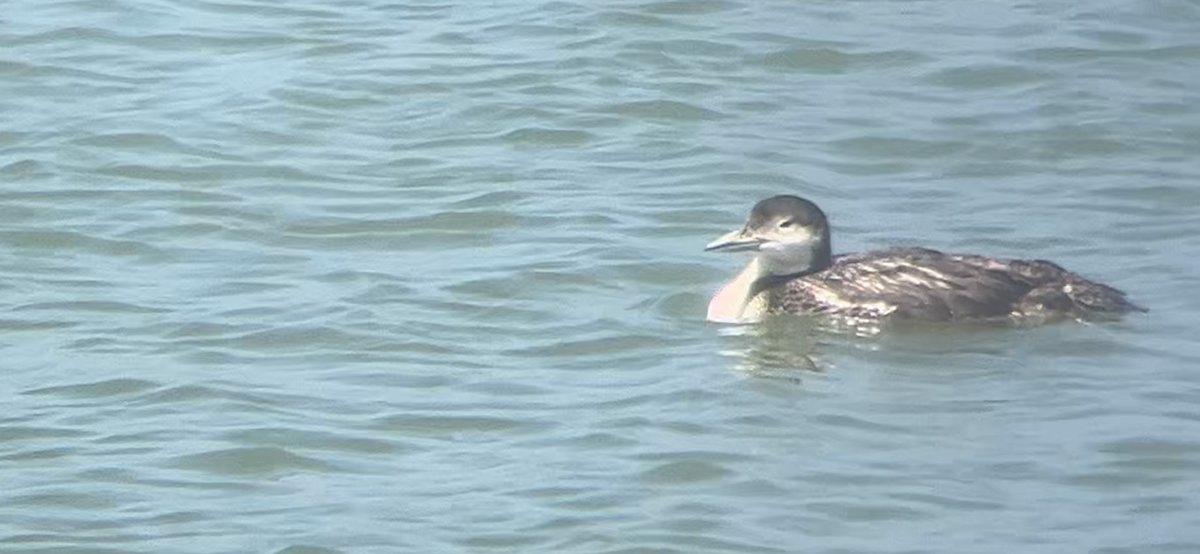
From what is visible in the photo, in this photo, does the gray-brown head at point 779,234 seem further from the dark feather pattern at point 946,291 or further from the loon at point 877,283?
the dark feather pattern at point 946,291

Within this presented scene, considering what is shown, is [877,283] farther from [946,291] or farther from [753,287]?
[753,287]

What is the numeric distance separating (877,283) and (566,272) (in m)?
1.32

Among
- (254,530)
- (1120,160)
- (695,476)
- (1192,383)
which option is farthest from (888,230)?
(254,530)

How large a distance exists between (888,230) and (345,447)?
13.9ft

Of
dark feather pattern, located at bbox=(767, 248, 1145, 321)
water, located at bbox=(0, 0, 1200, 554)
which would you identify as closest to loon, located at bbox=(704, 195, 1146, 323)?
dark feather pattern, located at bbox=(767, 248, 1145, 321)

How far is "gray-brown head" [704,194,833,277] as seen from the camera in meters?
13.3

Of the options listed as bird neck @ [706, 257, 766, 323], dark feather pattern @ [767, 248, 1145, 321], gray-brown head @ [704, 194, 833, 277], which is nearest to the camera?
dark feather pattern @ [767, 248, 1145, 321]

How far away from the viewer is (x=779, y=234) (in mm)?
13297

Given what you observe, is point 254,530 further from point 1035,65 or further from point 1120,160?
point 1035,65

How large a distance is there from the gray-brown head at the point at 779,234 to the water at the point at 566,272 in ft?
1.03

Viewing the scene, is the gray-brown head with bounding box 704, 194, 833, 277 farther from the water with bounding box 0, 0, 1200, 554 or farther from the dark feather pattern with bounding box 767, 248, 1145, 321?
the water with bounding box 0, 0, 1200, 554

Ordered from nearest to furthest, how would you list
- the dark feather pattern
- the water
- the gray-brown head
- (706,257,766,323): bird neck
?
the water, the dark feather pattern, (706,257,766,323): bird neck, the gray-brown head

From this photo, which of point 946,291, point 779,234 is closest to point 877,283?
point 946,291

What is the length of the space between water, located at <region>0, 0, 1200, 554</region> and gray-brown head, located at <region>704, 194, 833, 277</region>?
315 mm
